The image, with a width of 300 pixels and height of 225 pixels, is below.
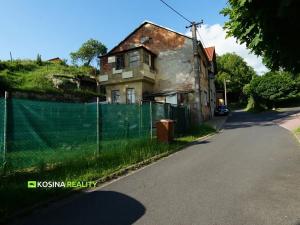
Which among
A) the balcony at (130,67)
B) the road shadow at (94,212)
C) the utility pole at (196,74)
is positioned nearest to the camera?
the road shadow at (94,212)

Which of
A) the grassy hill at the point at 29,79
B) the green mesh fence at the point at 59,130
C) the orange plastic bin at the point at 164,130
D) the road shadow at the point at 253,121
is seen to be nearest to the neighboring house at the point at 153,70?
the road shadow at the point at 253,121

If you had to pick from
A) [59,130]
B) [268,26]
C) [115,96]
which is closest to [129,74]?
[115,96]

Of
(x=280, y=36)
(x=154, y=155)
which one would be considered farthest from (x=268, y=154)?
(x=280, y=36)

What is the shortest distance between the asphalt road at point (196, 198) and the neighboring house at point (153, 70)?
1780 centimetres

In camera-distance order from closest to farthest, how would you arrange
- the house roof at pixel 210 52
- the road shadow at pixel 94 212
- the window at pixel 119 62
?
the road shadow at pixel 94 212 < the window at pixel 119 62 < the house roof at pixel 210 52

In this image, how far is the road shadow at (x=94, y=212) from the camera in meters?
5.06

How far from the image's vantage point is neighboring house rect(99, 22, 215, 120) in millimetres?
27266

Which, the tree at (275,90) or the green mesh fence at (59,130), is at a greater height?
the tree at (275,90)

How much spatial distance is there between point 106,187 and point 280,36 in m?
5.41

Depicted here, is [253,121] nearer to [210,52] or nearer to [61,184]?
[210,52]

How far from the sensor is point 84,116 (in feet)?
31.4

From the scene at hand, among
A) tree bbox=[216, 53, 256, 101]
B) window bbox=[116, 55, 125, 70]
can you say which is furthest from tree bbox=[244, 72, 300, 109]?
window bbox=[116, 55, 125, 70]

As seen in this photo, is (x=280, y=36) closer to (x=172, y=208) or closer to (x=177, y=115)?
(x=172, y=208)

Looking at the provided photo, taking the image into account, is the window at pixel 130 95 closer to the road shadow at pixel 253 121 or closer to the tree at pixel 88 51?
the road shadow at pixel 253 121
